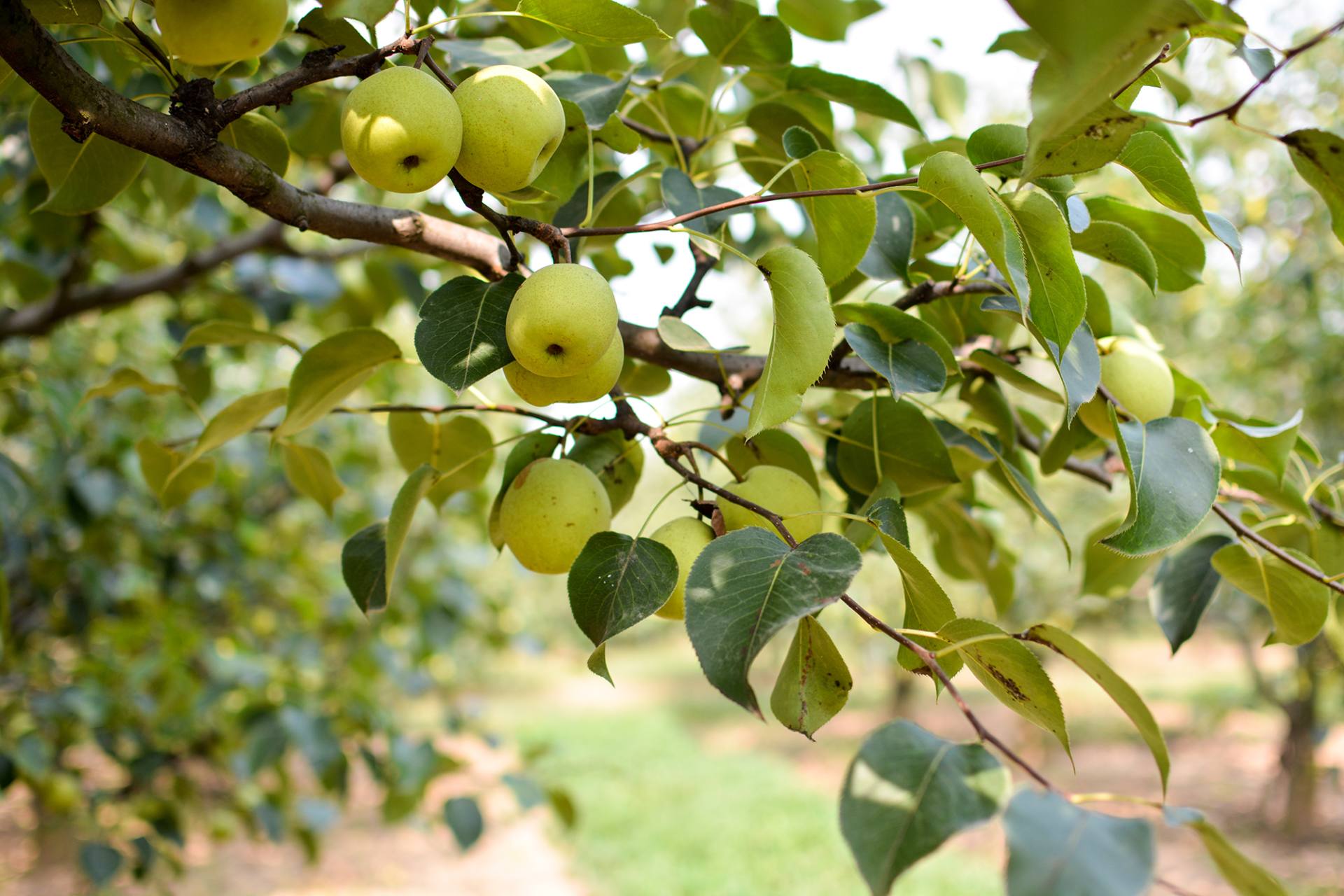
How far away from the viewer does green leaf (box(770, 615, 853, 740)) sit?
2.14 ft

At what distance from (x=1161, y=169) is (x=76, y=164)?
95 centimetres

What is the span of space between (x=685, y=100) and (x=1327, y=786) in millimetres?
8241

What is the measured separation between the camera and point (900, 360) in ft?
2.52

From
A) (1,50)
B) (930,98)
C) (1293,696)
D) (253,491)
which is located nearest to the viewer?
(1,50)

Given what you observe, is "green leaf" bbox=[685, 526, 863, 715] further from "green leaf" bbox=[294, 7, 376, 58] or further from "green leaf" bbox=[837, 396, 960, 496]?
"green leaf" bbox=[294, 7, 376, 58]

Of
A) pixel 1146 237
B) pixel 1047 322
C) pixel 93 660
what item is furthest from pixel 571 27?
pixel 93 660

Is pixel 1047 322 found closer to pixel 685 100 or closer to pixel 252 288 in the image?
pixel 685 100

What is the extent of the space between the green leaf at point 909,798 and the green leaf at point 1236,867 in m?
0.15

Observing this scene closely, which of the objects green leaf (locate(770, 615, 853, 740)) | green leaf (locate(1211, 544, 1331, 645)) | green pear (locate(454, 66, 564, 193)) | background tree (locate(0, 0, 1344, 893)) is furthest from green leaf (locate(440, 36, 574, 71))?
green leaf (locate(1211, 544, 1331, 645))

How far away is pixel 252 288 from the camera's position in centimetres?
225

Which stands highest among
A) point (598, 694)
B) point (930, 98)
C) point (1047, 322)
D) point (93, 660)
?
point (930, 98)

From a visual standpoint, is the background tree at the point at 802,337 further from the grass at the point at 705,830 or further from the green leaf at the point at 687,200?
the grass at the point at 705,830

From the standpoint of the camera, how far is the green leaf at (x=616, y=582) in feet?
2.12

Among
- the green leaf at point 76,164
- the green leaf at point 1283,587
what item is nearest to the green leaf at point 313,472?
the green leaf at point 76,164
